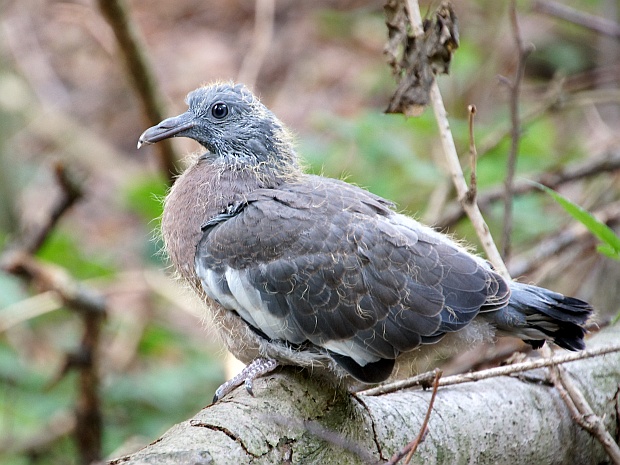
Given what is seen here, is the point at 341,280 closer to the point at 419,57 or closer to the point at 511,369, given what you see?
the point at 511,369

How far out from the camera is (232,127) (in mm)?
2930

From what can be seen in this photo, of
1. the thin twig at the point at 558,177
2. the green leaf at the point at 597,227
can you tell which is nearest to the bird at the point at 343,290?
the green leaf at the point at 597,227

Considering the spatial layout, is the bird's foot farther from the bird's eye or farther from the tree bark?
the bird's eye

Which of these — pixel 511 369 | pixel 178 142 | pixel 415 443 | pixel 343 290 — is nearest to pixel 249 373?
pixel 343 290

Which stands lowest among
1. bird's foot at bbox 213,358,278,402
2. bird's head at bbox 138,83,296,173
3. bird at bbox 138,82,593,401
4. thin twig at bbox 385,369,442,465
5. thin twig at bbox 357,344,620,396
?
thin twig at bbox 357,344,620,396

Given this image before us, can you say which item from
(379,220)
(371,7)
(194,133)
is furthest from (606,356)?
(371,7)

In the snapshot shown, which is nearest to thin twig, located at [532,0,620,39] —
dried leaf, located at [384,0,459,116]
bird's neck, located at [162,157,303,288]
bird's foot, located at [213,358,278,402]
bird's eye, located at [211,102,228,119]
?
dried leaf, located at [384,0,459,116]

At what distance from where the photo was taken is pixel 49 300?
4062mm

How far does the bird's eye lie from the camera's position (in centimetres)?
296

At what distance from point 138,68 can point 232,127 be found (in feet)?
4.65

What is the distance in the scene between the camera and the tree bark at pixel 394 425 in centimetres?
182

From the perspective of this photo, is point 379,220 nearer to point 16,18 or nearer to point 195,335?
point 195,335

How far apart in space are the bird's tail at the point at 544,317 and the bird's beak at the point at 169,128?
4.32 feet

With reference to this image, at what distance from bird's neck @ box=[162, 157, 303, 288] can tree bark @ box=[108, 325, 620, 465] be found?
572mm
